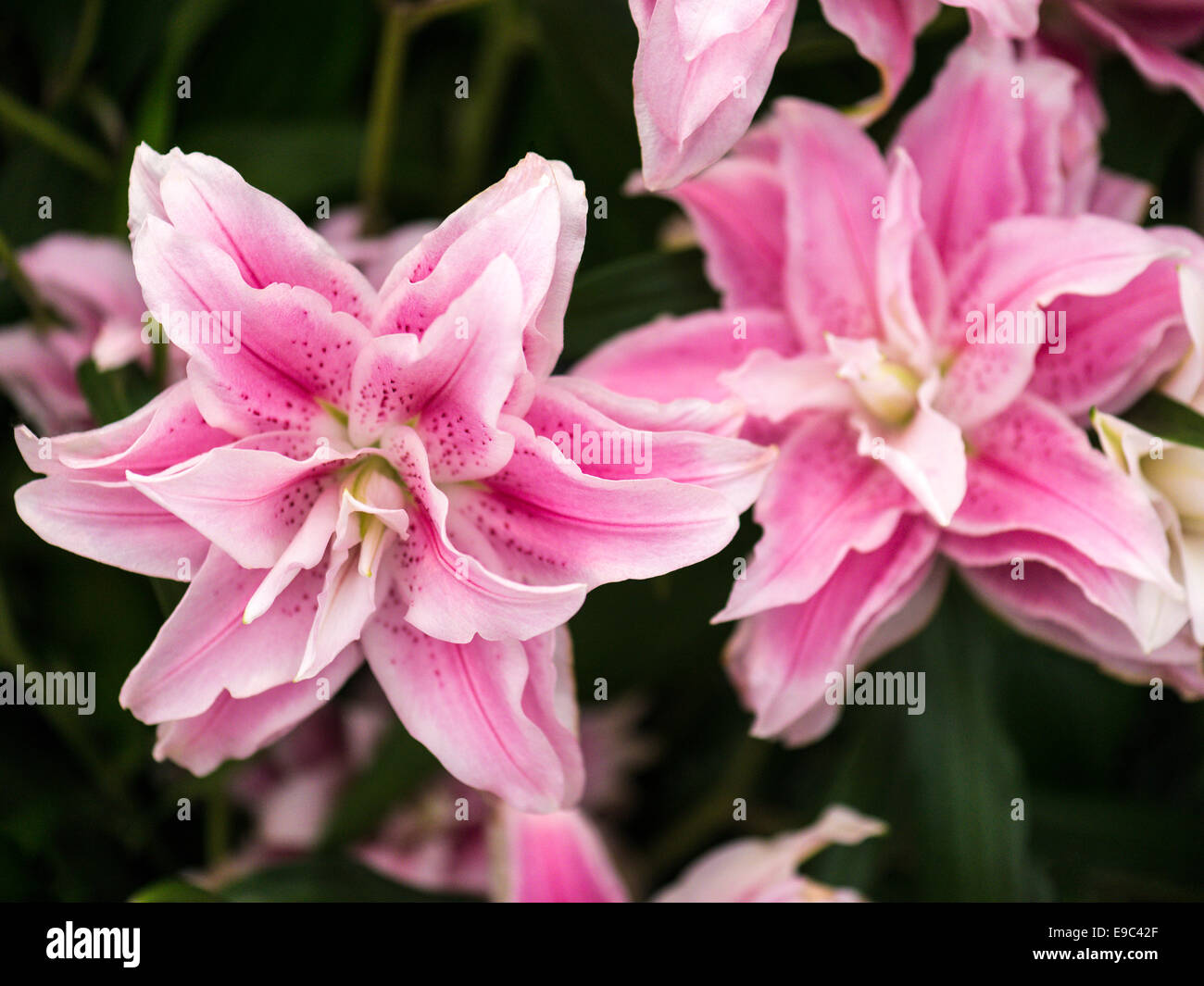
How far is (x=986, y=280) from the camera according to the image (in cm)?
73

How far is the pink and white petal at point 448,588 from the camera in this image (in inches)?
22.9

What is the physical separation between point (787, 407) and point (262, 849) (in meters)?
0.65

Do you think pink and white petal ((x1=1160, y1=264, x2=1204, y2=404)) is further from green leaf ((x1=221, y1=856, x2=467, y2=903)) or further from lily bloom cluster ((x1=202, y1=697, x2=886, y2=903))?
green leaf ((x1=221, y1=856, x2=467, y2=903))

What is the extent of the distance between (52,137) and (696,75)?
0.58 m

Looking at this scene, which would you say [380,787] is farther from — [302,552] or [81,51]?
[81,51]

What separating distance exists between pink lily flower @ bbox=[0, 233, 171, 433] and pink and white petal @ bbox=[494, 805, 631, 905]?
42 cm

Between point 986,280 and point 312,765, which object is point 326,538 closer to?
point 986,280

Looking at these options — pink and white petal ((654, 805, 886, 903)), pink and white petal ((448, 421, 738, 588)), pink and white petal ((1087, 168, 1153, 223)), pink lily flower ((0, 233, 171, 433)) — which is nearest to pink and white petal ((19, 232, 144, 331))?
pink lily flower ((0, 233, 171, 433))

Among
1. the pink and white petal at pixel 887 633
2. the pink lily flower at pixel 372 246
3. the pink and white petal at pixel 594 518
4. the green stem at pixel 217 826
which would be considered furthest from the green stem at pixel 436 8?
the green stem at pixel 217 826

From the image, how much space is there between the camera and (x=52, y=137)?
3.05 feet

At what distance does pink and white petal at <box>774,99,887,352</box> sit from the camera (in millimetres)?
741

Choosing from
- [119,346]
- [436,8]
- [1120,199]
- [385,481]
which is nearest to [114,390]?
[119,346]
